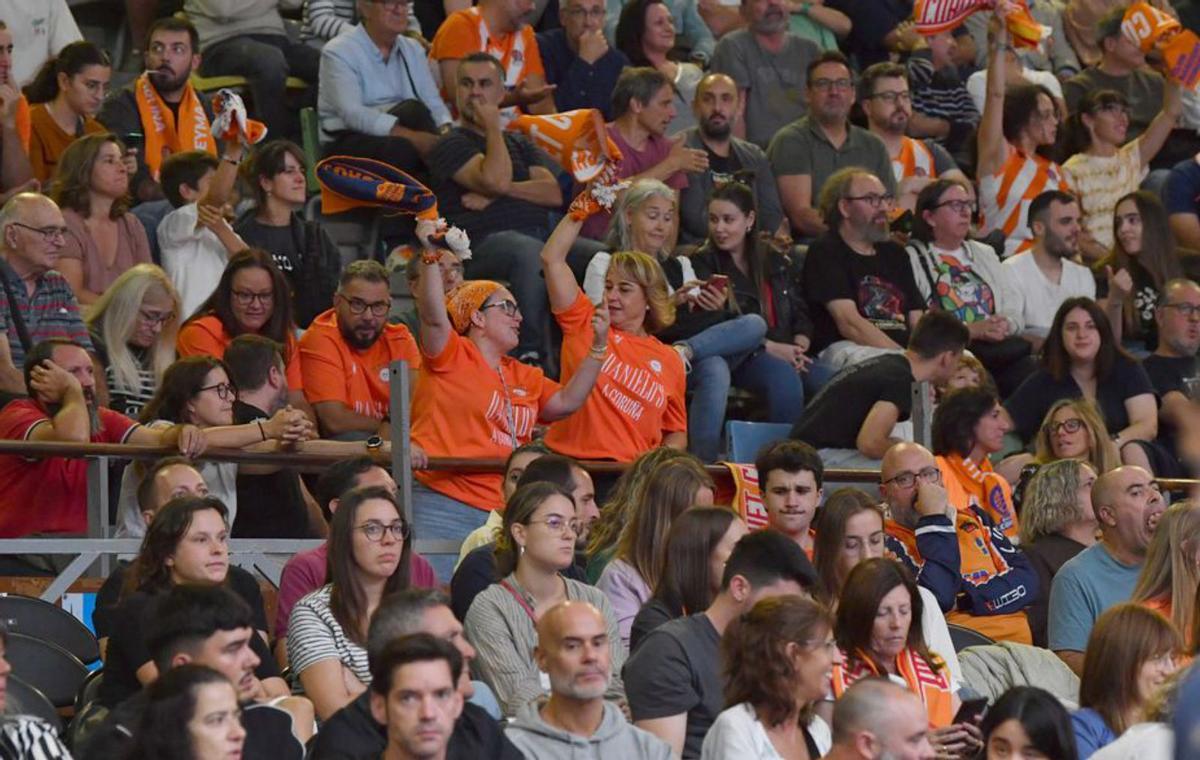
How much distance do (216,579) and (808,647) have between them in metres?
1.67

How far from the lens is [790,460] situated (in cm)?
818

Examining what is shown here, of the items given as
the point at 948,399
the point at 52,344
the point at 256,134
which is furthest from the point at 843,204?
the point at 52,344

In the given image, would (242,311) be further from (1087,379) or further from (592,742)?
(1087,379)

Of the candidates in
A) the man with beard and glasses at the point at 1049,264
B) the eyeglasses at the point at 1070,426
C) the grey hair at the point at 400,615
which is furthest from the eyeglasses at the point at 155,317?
the man with beard and glasses at the point at 1049,264

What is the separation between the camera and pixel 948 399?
30.8 ft

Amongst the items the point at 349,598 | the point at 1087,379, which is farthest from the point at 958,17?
the point at 349,598

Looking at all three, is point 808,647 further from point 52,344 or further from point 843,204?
point 843,204

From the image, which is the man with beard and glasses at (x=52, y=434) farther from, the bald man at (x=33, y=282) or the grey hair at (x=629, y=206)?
the grey hair at (x=629, y=206)

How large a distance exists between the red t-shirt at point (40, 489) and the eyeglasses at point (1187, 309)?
17.7 feet

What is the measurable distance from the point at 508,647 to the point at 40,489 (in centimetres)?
198

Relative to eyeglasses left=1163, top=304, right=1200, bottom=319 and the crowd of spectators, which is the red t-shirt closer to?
the crowd of spectators

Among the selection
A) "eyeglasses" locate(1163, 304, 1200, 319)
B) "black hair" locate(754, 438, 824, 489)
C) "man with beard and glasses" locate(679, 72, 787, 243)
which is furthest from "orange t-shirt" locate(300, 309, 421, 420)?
"eyeglasses" locate(1163, 304, 1200, 319)

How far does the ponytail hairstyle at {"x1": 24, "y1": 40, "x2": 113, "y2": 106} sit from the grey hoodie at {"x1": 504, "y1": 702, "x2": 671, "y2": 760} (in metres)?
5.17

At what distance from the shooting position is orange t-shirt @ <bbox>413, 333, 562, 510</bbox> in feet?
28.6
